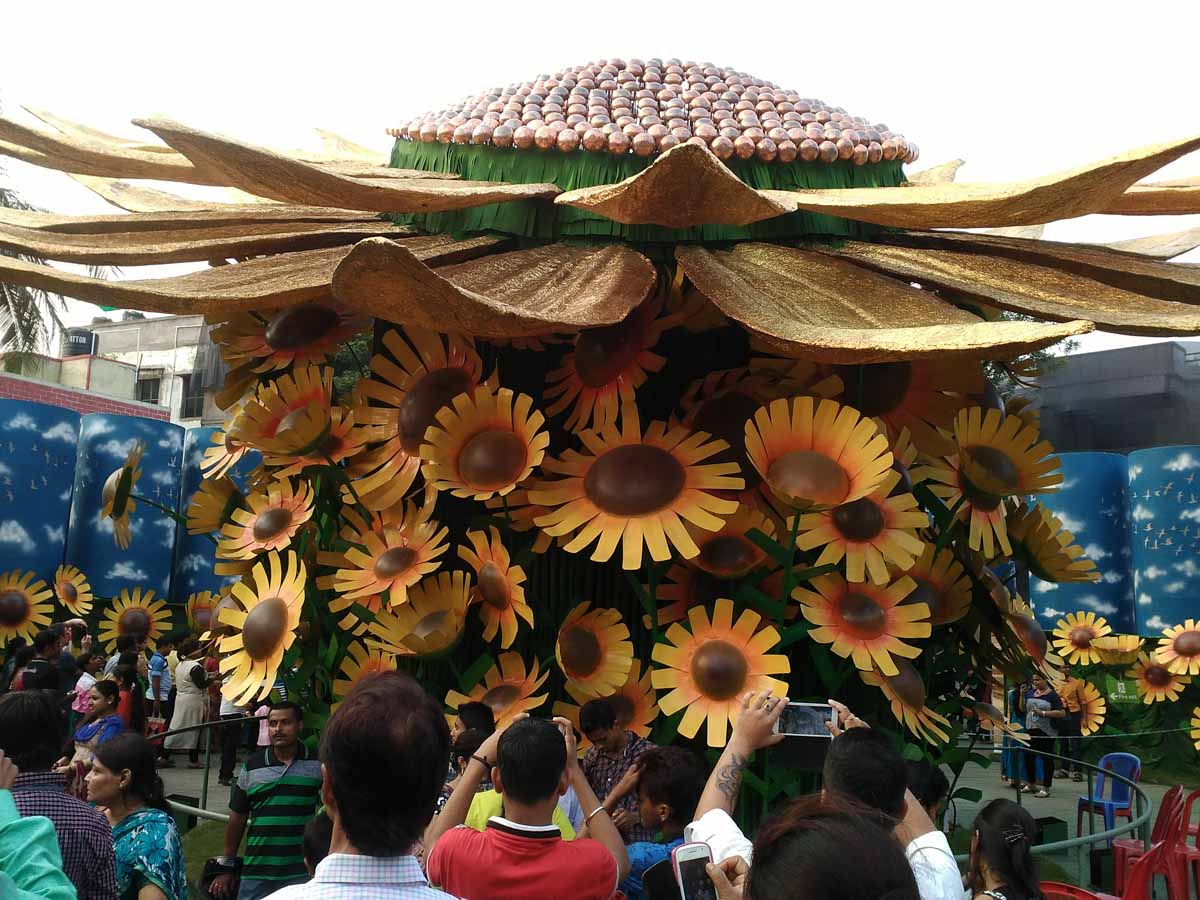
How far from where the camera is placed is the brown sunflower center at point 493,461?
5230 mm

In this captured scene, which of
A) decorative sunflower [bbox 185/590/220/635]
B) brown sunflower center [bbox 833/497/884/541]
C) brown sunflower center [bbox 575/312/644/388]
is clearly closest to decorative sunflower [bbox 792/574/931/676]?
brown sunflower center [bbox 833/497/884/541]

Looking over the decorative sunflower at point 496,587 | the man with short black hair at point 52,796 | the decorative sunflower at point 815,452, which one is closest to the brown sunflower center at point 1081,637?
the decorative sunflower at point 815,452

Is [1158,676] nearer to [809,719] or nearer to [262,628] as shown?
[262,628]

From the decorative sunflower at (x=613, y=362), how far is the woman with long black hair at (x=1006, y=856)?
8.40ft

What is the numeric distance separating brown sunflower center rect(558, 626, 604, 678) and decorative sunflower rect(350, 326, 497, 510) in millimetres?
991

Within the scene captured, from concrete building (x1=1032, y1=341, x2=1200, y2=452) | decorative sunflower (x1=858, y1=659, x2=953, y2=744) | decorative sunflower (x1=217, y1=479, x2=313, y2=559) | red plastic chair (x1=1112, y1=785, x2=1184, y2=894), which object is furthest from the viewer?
concrete building (x1=1032, y1=341, x2=1200, y2=452)

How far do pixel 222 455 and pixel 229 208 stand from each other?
1.25 meters

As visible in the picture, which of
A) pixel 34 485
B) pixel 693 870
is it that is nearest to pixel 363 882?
pixel 693 870

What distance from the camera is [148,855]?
3355 millimetres

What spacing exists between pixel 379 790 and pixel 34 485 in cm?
1259

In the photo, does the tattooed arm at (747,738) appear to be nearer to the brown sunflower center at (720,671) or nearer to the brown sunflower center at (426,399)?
the brown sunflower center at (720,671)

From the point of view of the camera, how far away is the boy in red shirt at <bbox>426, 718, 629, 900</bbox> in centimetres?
282

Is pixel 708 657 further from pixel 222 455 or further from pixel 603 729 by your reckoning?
pixel 222 455

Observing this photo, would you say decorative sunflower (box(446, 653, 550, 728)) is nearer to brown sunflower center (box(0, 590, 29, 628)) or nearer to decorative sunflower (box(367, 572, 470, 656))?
decorative sunflower (box(367, 572, 470, 656))
